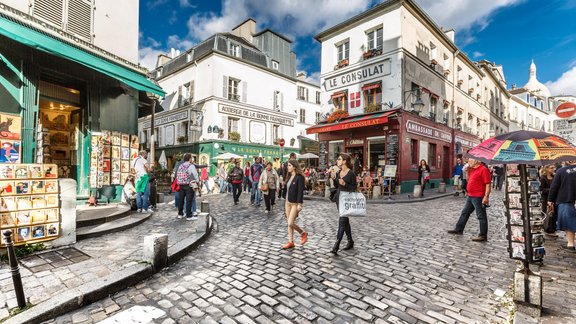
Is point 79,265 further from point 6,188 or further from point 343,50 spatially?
point 343,50

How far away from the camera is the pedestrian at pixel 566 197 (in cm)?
455

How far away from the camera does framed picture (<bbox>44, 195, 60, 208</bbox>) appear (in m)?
4.51

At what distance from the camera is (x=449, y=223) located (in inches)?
274

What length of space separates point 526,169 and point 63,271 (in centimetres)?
599

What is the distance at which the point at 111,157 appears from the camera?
834 cm

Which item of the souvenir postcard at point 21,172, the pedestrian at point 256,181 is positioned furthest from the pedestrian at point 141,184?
the pedestrian at point 256,181

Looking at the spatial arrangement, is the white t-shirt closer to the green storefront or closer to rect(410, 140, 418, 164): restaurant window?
the green storefront

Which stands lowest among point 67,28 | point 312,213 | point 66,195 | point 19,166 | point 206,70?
point 312,213

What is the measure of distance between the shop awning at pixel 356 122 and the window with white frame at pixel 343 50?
4.25 metres

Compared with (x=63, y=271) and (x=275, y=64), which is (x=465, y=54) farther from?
(x=63, y=271)

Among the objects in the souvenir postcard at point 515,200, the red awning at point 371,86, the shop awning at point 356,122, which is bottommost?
the souvenir postcard at point 515,200

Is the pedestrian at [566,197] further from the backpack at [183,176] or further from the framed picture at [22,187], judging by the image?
the framed picture at [22,187]

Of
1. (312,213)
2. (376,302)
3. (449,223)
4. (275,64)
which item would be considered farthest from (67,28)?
(275,64)

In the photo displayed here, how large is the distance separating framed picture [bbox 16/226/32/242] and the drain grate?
0.36 metres
